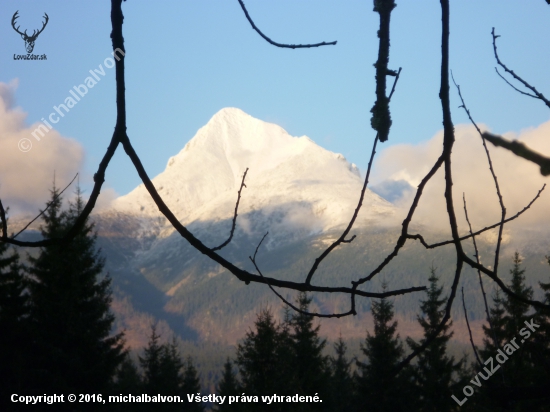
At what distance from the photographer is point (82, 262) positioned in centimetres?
1678

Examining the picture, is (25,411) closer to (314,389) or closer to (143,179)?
(314,389)

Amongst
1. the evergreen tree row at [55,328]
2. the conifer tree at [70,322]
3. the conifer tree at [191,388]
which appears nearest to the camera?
the evergreen tree row at [55,328]

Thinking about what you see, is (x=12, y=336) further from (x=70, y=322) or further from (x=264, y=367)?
(x=264, y=367)

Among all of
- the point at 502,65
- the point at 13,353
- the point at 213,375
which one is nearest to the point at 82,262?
the point at 13,353

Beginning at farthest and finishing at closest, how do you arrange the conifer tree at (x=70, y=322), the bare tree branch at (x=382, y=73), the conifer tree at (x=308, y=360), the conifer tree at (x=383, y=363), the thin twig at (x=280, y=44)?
1. the conifer tree at (x=308, y=360)
2. the conifer tree at (x=383, y=363)
3. the conifer tree at (x=70, y=322)
4. the thin twig at (x=280, y=44)
5. the bare tree branch at (x=382, y=73)

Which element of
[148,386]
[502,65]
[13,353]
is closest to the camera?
[502,65]

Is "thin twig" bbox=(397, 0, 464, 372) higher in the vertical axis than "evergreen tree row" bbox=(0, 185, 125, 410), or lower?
lower

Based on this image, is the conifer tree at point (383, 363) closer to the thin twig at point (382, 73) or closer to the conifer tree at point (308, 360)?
the conifer tree at point (308, 360)

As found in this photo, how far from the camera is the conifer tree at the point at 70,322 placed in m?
14.6

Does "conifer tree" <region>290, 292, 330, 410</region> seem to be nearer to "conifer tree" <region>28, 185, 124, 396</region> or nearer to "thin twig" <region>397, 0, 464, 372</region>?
"conifer tree" <region>28, 185, 124, 396</region>

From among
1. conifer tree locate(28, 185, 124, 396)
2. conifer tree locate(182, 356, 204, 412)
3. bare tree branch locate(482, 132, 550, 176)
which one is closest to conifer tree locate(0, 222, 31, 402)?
conifer tree locate(28, 185, 124, 396)

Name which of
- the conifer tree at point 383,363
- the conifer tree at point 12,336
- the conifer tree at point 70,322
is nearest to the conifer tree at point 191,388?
the conifer tree at point 383,363

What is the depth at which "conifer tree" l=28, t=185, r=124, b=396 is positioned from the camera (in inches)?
573

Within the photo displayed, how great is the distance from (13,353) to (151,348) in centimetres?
1405
